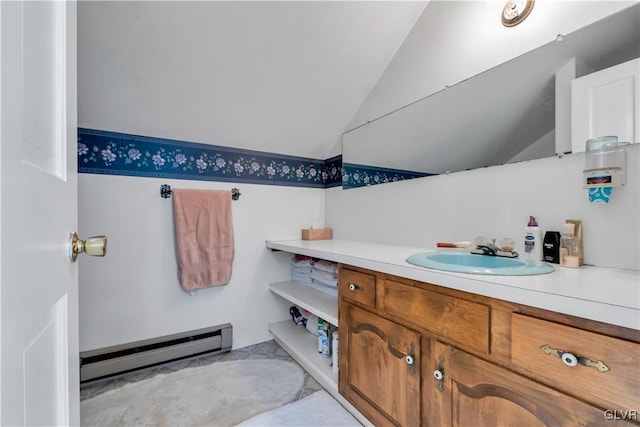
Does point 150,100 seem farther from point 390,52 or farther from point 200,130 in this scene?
point 390,52

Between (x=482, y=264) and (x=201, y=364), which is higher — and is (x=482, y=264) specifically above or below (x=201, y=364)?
above

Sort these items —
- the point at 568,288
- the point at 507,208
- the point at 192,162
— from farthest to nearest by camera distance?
the point at 192,162 → the point at 507,208 → the point at 568,288

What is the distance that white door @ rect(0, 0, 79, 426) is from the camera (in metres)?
0.30

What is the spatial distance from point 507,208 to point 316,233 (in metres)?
1.32

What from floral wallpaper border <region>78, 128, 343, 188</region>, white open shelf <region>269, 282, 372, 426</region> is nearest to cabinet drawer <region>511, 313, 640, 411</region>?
white open shelf <region>269, 282, 372, 426</region>

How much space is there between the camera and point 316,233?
2.21 metres

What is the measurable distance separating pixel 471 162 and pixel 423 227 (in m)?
0.43

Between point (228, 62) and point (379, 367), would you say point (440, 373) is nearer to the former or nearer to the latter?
point (379, 367)

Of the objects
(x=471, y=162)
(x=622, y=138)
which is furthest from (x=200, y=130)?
(x=622, y=138)

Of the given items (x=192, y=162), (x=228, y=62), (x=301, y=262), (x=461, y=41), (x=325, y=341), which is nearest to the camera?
(x=461, y=41)

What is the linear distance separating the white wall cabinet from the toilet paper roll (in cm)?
16

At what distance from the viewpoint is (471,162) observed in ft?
4.39

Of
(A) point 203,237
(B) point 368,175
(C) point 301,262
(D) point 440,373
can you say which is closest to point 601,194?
(D) point 440,373

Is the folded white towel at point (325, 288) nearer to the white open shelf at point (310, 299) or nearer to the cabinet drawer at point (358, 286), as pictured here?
the white open shelf at point (310, 299)
